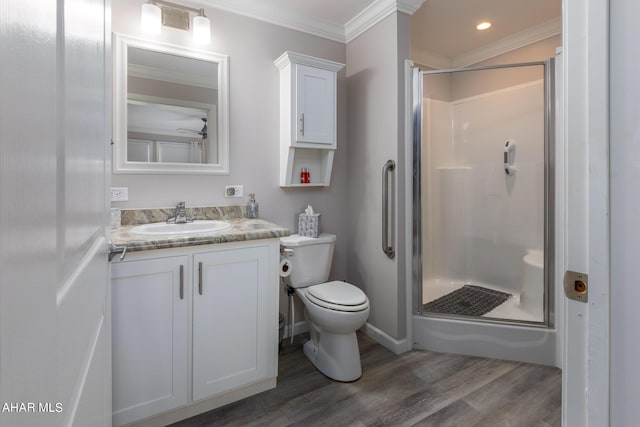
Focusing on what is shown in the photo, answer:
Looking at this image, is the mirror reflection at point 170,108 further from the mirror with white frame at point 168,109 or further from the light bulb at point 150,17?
the light bulb at point 150,17

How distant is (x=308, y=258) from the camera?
2.12 meters

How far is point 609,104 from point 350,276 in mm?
2196

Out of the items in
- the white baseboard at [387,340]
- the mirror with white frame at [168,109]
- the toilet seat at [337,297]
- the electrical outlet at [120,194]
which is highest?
the mirror with white frame at [168,109]

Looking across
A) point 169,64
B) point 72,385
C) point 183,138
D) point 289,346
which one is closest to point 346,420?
point 289,346

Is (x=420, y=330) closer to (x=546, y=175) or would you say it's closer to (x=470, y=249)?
(x=470, y=249)

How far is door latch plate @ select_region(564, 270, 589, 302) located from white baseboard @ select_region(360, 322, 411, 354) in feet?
5.56

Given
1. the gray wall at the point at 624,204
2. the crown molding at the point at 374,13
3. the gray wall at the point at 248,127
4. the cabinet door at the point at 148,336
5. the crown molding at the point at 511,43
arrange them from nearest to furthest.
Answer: the gray wall at the point at 624,204 < the cabinet door at the point at 148,336 < the gray wall at the point at 248,127 < the crown molding at the point at 374,13 < the crown molding at the point at 511,43

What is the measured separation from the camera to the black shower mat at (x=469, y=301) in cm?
228

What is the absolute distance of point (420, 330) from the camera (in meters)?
2.23

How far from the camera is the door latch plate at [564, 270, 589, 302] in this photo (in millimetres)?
619

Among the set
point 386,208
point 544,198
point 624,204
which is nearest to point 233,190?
point 386,208

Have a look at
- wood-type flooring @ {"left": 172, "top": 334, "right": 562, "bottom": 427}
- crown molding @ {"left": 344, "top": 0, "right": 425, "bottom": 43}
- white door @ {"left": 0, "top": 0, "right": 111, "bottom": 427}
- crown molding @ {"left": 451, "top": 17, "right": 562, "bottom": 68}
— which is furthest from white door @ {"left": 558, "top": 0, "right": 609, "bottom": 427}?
crown molding @ {"left": 451, "top": 17, "right": 562, "bottom": 68}
